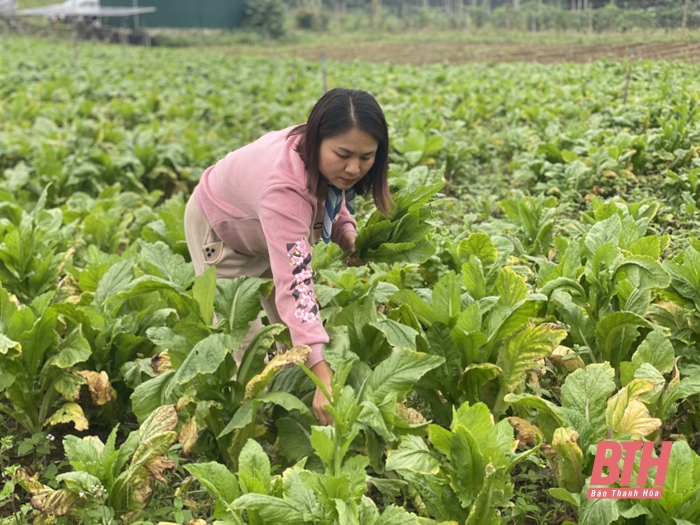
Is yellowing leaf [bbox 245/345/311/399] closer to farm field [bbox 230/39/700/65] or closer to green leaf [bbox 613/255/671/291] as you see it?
green leaf [bbox 613/255/671/291]

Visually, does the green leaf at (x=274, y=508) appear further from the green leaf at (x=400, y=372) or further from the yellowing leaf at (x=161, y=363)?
the yellowing leaf at (x=161, y=363)

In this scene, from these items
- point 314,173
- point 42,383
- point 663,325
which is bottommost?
point 42,383

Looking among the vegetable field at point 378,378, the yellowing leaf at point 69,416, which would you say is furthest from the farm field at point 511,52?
the yellowing leaf at point 69,416

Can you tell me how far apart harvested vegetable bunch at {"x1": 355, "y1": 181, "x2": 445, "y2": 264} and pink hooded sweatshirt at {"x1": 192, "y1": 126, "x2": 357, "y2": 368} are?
186 mm

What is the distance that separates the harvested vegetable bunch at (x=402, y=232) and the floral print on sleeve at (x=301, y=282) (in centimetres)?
43

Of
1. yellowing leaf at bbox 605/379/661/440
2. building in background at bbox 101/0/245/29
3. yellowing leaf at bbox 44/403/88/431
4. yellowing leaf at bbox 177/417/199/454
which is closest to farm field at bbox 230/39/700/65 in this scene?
yellowing leaf at bbox 605/379/661/440

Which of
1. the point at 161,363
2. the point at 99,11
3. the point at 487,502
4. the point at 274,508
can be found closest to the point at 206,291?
the point at 161,363

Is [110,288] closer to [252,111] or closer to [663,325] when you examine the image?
[663,325]

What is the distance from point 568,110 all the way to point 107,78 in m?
11.3

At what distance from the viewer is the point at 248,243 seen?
303 cm

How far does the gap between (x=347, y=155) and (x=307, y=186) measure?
198mm

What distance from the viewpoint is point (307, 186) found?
257 cm

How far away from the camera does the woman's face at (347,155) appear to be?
96.2 inches

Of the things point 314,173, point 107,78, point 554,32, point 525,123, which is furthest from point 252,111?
point 314,173
